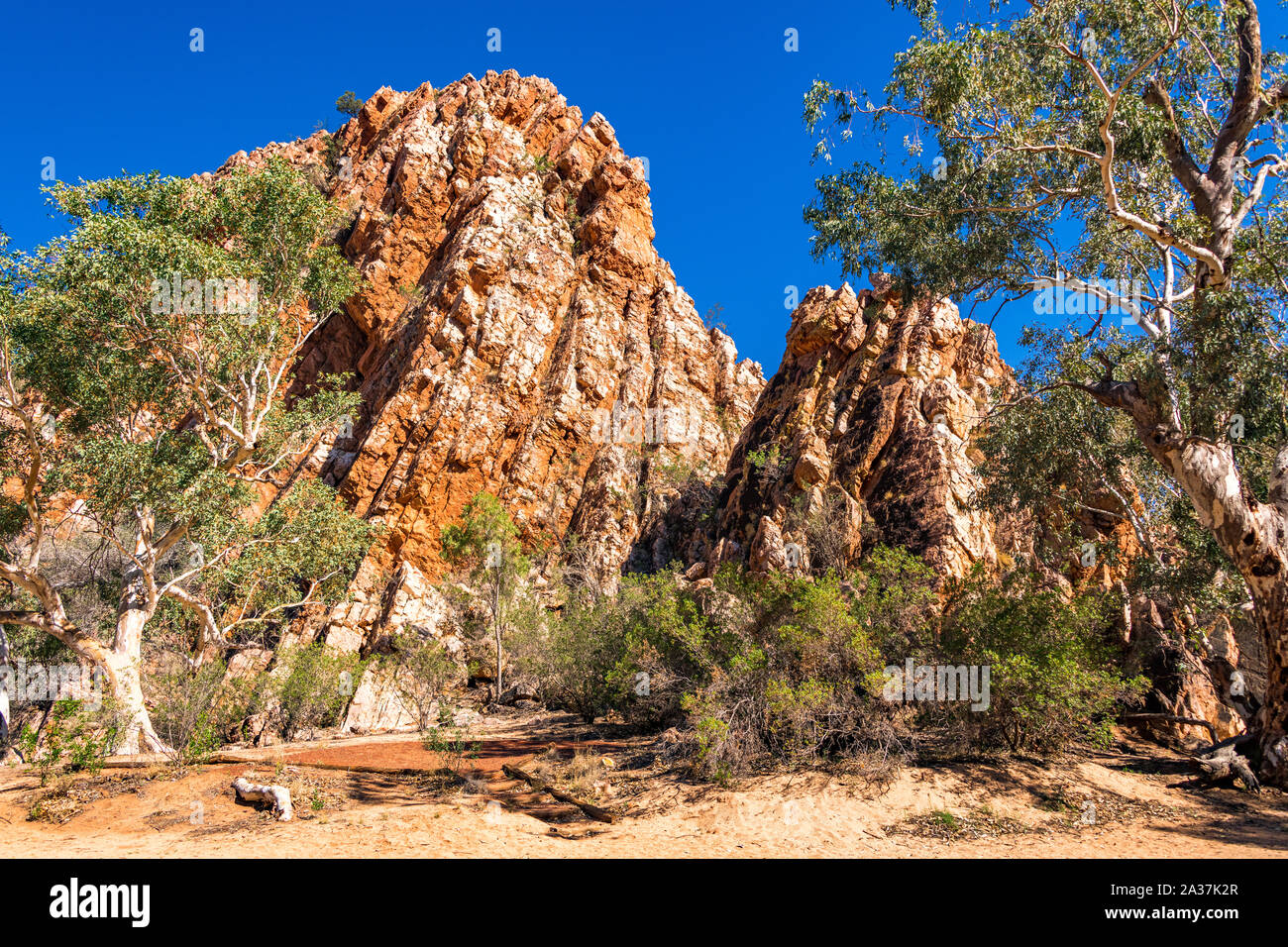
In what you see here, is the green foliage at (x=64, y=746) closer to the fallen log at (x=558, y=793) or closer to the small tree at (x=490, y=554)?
the fallen log at (x=558, y=793)

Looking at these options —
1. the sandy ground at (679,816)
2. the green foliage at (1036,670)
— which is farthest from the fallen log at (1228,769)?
the green foliage at (1036,670)

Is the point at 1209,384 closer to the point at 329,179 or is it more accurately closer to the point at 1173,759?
the point at 1173,759

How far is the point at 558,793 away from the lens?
373 inches

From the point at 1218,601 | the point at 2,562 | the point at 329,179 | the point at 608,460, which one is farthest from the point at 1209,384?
the point at 329,179

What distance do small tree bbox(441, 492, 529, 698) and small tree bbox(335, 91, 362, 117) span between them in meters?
45.6

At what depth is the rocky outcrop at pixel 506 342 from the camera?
33.3 meters

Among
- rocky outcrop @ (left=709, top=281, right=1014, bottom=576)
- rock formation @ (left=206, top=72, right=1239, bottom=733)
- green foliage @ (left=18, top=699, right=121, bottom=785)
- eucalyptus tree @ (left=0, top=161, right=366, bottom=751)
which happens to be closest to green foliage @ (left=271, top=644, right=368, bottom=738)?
rock formation @ (left=206, top=72, right=1239, bottom=733)

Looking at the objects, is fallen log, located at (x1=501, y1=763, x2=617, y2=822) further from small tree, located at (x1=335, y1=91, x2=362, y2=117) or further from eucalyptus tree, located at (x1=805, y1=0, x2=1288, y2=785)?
small tree, located at (x1=335, y1=91, x2=362, y2=117)

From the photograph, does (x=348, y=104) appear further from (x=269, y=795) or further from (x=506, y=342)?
(x=269, y=795)

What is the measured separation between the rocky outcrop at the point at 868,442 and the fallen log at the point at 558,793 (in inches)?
501

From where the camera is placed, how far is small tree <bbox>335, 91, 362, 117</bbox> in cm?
5434

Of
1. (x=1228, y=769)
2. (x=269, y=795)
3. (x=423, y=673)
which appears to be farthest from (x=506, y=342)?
(x=1228, y=769)
